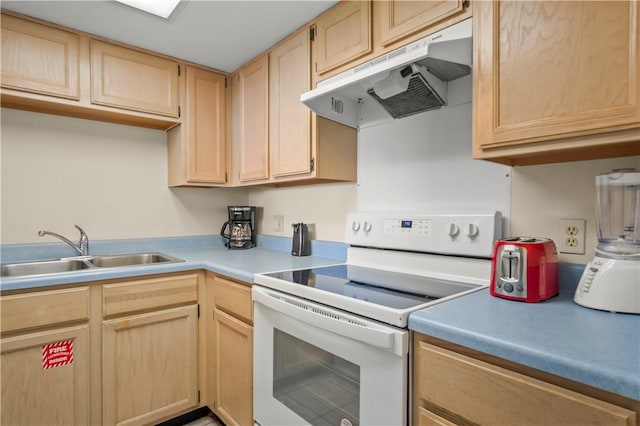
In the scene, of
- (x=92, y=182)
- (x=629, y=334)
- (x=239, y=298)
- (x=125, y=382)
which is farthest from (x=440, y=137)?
(x=92, y=182)

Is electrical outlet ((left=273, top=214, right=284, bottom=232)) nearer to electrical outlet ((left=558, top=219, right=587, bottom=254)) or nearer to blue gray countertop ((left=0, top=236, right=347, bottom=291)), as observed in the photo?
blue gray countertop ((left=0, top=236, right=347, bottom=291))

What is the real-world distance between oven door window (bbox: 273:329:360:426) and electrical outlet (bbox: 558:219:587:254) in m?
0.82

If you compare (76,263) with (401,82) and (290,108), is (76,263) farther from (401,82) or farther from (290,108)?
(401,82)

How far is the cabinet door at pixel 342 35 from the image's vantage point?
58.8 inches

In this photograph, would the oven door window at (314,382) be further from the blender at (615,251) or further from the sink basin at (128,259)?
the sink basin at (128,259)

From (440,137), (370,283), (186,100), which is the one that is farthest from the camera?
(186,100)

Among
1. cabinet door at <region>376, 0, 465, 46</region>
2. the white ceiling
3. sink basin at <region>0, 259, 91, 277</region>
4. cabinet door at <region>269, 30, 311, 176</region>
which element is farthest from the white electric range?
sink basin at <region>0, 259, 91, 277</region>

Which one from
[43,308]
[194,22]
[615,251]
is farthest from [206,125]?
[615,251]

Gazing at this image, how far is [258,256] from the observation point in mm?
2113

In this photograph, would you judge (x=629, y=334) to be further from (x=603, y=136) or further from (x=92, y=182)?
(x=92, y=182)

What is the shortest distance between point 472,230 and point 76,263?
6.95ft

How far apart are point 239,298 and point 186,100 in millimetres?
1399

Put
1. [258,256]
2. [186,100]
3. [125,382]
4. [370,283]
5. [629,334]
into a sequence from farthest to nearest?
[186,100] < [258,256] < [125,382] < [370,283] < [629,334]

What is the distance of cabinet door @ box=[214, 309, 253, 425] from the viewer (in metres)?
1.57
